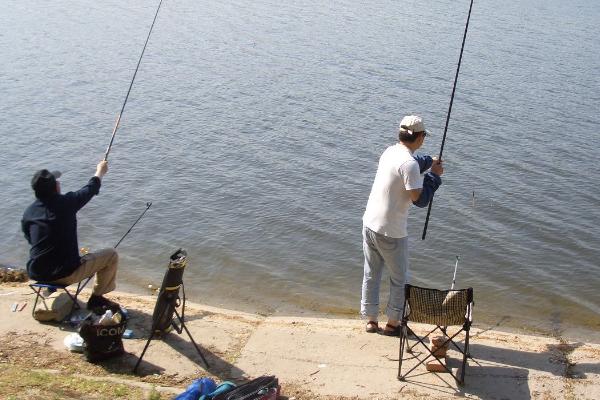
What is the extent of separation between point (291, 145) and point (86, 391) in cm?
947

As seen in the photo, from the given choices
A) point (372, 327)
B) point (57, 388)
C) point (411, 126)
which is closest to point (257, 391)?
point (57, 388)

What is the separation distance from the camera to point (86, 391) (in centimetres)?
539

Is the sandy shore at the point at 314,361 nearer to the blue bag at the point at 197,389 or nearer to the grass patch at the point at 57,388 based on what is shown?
the grass patch at the point at 57,388

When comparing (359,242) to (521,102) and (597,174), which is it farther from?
(521,102)

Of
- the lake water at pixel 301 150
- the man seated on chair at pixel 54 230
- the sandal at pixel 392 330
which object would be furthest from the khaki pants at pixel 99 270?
the sandal at pixel 392 330

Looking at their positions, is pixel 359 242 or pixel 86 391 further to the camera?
pixel 359 242

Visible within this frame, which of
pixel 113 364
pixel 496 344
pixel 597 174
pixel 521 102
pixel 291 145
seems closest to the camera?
pixel 113 364

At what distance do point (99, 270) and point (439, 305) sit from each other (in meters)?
3.22

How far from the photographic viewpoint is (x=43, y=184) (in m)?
6.13

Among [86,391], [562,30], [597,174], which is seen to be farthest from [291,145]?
[562,30]

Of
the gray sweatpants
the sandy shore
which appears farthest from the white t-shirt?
the sandy shore

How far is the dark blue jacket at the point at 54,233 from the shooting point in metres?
6.23

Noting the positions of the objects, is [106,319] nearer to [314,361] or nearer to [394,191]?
[314,361]

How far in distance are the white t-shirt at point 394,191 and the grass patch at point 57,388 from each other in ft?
7.72
